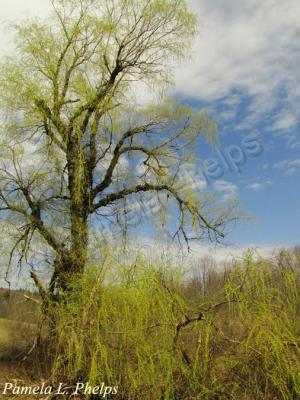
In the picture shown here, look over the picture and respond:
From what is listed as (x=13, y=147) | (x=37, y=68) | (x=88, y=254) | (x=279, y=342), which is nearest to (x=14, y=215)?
(x=13, y=147)

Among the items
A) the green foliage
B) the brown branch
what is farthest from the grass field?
the green foliage

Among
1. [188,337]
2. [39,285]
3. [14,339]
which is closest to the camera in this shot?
[188,337]

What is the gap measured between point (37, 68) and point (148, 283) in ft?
23.6

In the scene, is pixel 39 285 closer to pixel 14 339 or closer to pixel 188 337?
pixel 188 337

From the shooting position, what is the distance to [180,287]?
5.00 metres

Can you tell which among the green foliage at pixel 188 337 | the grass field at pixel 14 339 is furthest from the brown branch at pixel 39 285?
the grass field at pixel 14 339

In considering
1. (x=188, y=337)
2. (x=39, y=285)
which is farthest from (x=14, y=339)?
(x=188, y=337)

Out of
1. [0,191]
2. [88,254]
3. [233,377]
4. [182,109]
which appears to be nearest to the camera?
[233,377]

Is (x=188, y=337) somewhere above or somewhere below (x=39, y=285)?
below

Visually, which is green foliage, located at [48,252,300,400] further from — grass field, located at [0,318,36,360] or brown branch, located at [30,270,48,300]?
grass field, located at [0,318,36,360]

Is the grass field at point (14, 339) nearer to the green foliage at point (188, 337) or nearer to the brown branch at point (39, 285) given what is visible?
the brown branch at point (39, 285)

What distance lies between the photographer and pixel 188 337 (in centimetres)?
477

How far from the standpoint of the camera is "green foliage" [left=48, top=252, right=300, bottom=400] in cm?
434

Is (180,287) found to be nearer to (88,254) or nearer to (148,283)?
(148,283)
